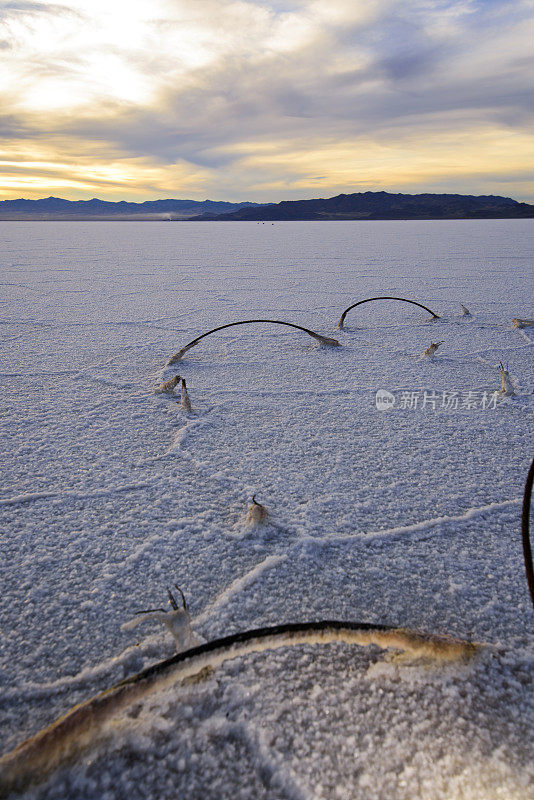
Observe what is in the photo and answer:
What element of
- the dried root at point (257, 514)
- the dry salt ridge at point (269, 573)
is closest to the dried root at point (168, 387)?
the dry salt ridge at point (269, 573)

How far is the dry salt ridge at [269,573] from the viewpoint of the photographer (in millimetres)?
443

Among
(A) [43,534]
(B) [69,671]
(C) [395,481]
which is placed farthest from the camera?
(C) [395,481]

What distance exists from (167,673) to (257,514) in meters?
0.36

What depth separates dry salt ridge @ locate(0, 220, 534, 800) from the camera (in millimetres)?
443

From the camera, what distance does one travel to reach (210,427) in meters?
1.24

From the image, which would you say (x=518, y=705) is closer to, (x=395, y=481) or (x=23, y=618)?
(x=395, y=481)

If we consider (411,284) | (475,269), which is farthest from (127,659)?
(475,269)

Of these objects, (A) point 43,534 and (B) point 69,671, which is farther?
(A) point 43,534

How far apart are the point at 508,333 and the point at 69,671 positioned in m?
2.20

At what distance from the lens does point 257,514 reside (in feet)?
2.69

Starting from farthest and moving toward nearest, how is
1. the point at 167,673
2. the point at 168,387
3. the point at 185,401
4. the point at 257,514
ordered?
the point at 168,387
the point at 185,401
the point at 257,514
the point at 167,673

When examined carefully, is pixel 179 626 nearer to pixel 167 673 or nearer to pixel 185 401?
pixel 167 673

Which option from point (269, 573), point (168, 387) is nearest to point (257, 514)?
point (269, 573)

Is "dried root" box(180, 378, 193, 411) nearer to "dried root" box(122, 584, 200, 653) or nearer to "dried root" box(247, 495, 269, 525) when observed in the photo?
"dried root" box(247, 495, 269, 525)
